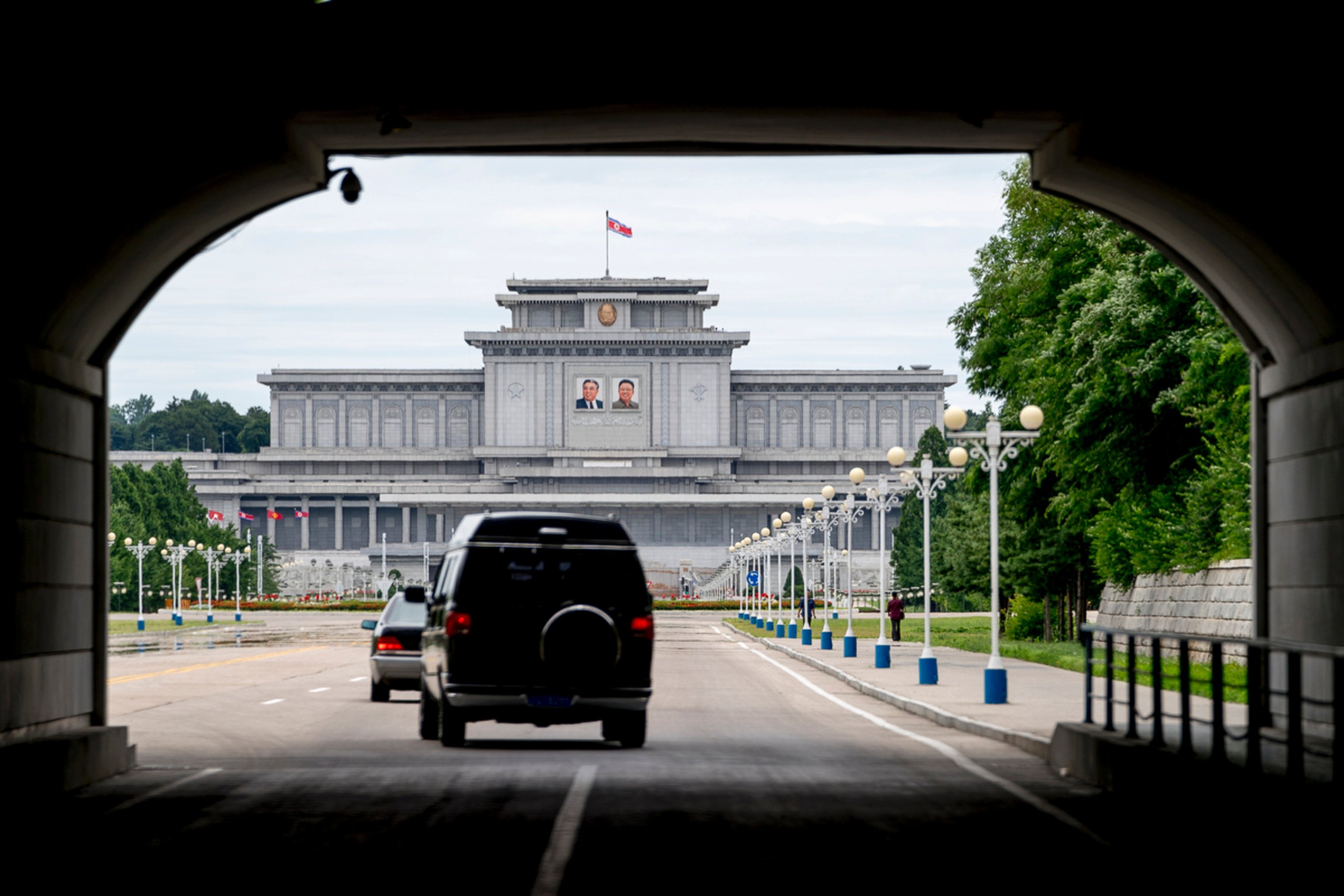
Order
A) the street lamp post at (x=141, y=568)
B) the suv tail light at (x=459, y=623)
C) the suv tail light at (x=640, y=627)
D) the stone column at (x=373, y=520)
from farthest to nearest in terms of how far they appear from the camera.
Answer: the stone column at (x=373, y=520) → the street lamp post at (x=141, y=568) → the suv tail light at (x=640, y=627) → the suv tail light at (x=459, y=623)

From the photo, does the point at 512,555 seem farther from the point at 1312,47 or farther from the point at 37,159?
the point at 1312,47

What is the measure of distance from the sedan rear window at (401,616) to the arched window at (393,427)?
137685 mm

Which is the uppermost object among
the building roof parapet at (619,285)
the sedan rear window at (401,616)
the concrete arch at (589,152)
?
the building roof parapet at (619,285)

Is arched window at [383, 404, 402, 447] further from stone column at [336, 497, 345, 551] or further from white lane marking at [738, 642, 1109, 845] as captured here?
white lane marking at [738, 642, 1109, 845]

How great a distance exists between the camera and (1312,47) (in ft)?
44.4

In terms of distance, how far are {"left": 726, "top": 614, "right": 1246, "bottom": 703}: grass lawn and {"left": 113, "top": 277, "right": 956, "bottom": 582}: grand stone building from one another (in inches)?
2115

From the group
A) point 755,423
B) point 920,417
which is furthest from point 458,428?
point 920,417

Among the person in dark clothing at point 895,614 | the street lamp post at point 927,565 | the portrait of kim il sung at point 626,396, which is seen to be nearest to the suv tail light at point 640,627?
the street lamp post at point 927,565

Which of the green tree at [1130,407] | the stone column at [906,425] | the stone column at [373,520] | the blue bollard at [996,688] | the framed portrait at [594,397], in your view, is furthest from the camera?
the stone column at [906,425]

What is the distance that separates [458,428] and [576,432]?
13334 mm

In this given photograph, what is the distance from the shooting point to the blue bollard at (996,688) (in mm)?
26344

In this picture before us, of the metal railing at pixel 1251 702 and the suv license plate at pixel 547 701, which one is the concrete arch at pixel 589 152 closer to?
the metal railing at pixel 1251 702

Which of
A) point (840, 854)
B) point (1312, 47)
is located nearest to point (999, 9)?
point (1312, 47)

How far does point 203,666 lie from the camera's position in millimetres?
41500
